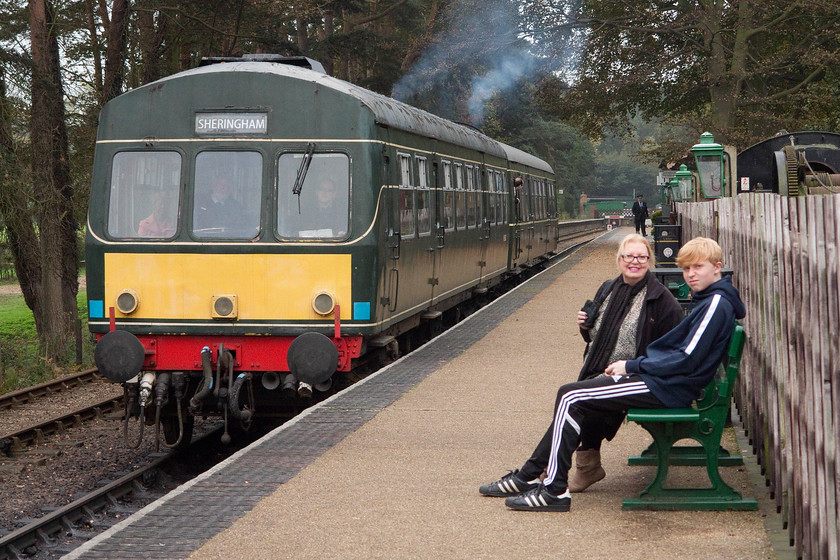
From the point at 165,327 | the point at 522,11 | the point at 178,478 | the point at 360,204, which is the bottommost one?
the point at 178,478

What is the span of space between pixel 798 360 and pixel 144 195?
655cm

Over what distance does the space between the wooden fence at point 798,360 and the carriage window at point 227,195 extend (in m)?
4.39

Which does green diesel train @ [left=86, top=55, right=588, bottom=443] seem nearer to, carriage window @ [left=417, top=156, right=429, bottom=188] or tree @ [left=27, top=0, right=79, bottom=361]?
carriage window @ [left=417, top=156, right=429, bottom=188]

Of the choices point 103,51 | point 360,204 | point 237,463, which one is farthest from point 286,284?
point 103,51

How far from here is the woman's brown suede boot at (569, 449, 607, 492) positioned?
6.38m

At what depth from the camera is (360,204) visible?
32.2 feet

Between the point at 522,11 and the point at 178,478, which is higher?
the point at 522,11

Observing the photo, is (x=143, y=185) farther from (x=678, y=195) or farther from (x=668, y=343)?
(x=678, y=195)

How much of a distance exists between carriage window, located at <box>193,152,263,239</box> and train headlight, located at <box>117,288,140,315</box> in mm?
738

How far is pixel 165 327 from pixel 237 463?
252cm

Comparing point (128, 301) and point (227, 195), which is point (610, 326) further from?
point (128, 301)

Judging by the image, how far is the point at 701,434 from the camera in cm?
587

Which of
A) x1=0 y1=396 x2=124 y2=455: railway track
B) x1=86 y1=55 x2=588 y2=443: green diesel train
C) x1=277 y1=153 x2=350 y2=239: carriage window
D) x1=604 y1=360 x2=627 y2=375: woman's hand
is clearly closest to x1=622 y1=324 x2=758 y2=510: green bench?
x1=604 y1=360 x2=627 y2=375: woman's hand

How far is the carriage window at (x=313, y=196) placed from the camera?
9781mm
